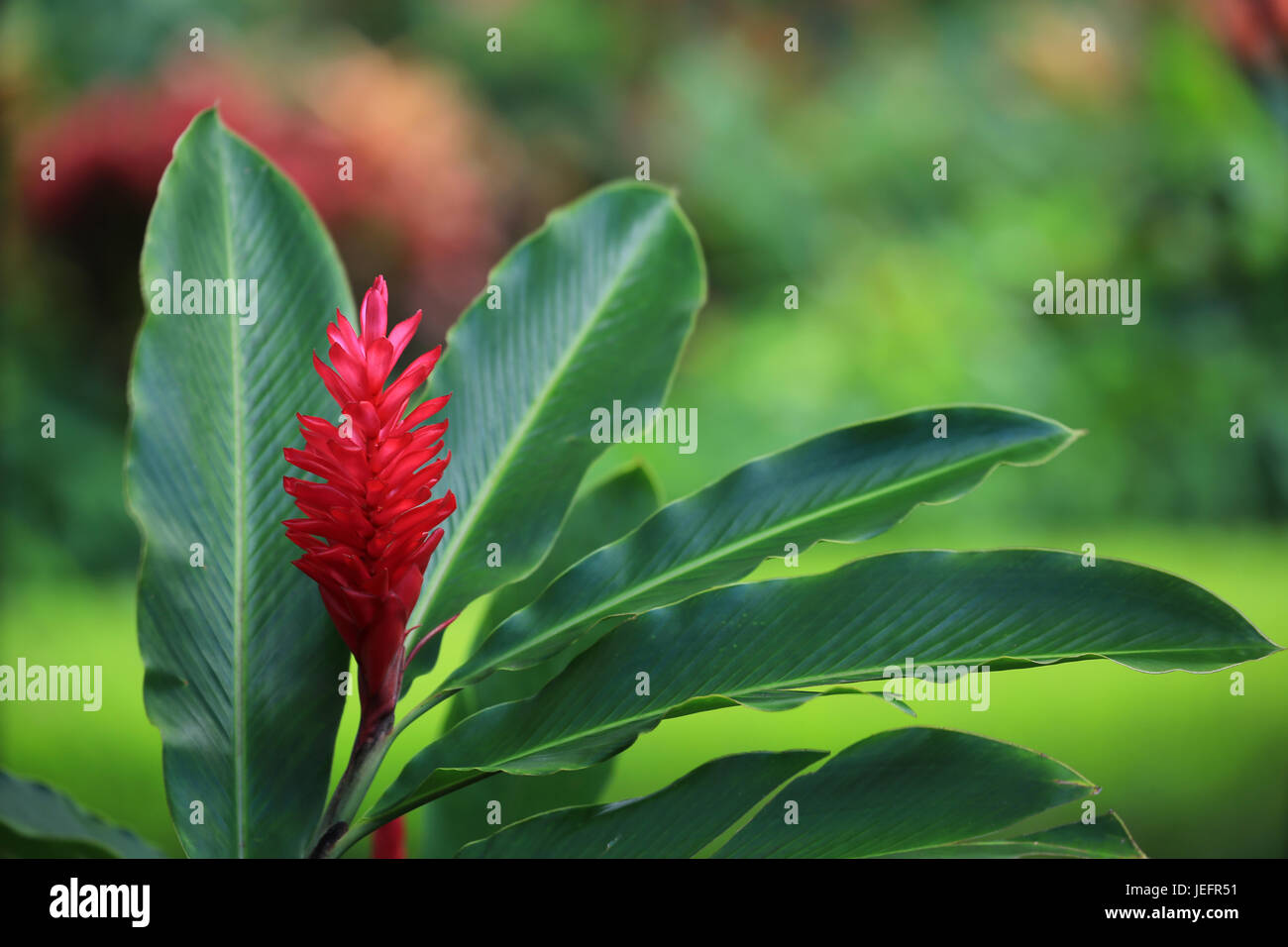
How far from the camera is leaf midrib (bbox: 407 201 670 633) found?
0.48m

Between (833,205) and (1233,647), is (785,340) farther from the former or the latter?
(1233,647)

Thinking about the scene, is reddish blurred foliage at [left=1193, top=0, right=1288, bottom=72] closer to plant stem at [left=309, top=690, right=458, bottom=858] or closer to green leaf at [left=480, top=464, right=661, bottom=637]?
green leaf at [left=480, top=464, right=661, bottom=637]

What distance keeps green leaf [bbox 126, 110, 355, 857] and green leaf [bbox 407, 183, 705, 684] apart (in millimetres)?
61

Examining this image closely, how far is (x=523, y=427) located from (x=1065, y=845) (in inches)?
11.7

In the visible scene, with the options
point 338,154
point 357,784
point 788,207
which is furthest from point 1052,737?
point 338,154

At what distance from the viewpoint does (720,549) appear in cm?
46

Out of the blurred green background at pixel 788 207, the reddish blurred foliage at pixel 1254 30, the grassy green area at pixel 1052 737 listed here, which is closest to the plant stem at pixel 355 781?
the grassy green area at pixel 1052 737

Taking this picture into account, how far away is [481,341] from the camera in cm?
54

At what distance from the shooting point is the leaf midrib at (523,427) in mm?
480

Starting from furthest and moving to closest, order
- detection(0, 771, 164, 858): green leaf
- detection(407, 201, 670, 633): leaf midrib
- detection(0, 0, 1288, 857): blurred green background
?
detection(0, 0, 1288, 857): blurred green background
detection(407, 201, 670, 633): leaf midrib
detection(0, 771, 164, 858): green leaf

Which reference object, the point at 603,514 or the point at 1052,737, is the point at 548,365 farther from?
the point at 1052,737

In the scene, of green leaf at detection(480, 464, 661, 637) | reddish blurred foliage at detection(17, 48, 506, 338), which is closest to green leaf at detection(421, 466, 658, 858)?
green leaf at detection(480, 464, 661, 637)

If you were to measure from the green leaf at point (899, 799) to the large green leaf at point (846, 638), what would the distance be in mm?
36

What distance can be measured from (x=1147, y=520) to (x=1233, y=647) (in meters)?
1.33
